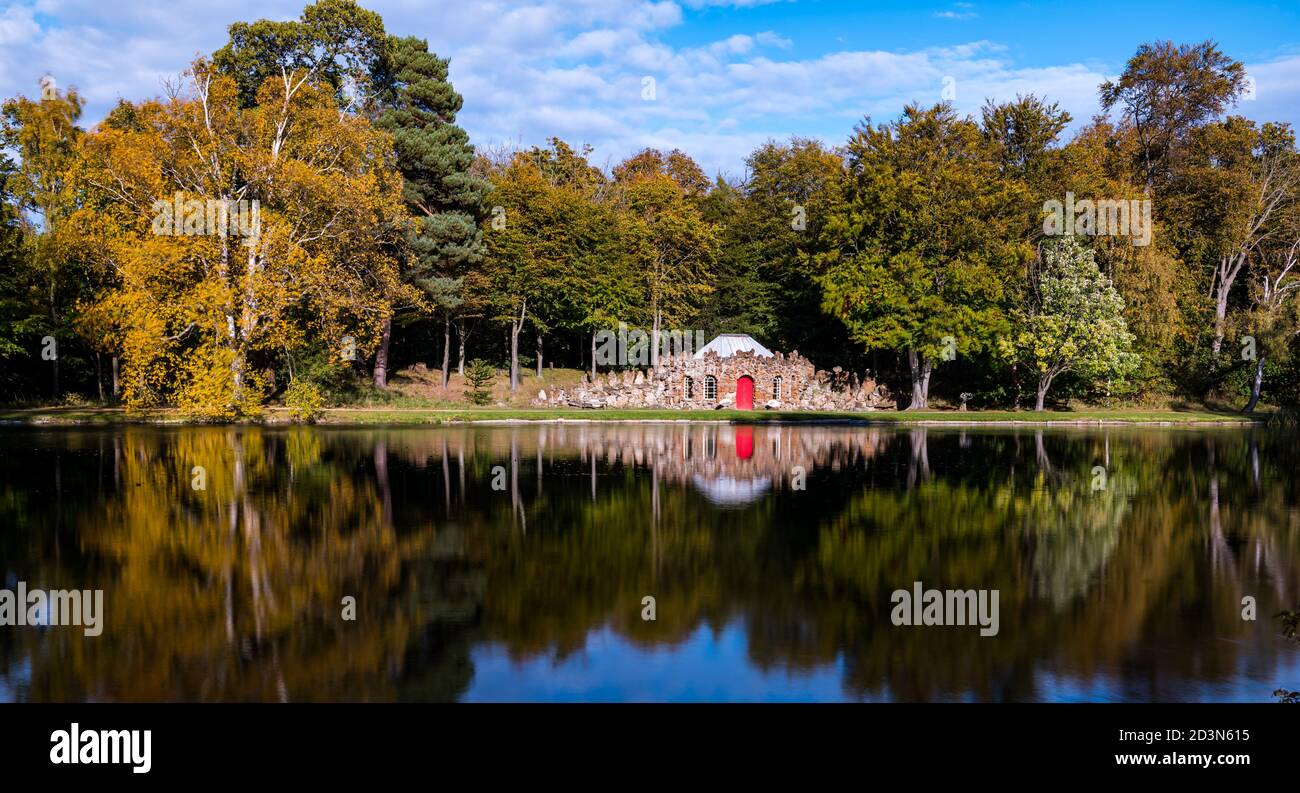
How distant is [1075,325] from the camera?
2015 inches

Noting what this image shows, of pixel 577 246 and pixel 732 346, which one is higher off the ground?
pixel 577 246

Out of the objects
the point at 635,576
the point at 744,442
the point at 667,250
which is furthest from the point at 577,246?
the point at 635,576

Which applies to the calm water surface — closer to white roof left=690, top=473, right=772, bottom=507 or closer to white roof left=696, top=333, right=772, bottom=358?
white roof left=690, top=473, right=772, bottom=507

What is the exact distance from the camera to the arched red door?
55.6 m

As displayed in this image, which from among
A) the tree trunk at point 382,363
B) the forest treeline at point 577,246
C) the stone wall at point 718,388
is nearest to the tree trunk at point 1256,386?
the forest treeline at point 577,246

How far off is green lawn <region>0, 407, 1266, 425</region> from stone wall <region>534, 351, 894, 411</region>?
3.34m

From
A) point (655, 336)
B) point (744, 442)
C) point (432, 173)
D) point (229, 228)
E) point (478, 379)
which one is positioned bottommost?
point (744, 442)

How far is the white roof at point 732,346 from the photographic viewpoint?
56750 mm

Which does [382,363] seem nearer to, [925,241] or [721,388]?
[721,388]

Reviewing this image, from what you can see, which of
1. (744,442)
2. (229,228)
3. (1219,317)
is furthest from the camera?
(1219,317)

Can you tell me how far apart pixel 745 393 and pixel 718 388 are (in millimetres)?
1705

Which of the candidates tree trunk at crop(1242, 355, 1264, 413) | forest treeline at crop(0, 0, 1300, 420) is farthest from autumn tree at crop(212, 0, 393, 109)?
tree trunk at crop(1242, 355, 1264, 413)
